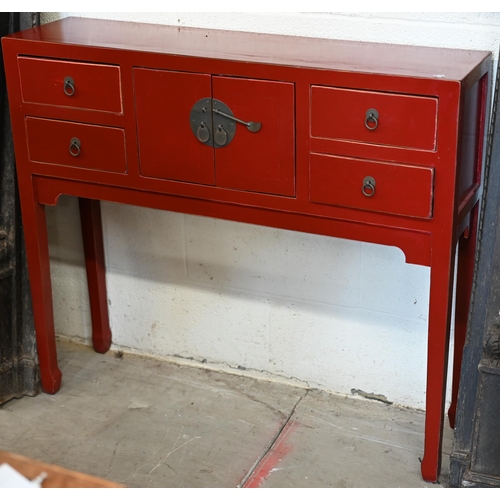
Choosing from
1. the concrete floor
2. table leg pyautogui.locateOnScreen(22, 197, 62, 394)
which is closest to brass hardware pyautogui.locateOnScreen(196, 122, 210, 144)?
table leg pyautogui.locateOnScreen(22, 197, 62, 394)

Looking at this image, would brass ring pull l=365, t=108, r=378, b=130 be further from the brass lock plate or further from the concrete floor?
the concrete floor

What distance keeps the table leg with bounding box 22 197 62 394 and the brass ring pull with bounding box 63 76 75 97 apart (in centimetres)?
41

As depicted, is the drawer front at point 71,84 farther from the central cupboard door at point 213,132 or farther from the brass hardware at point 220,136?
the brass hardware at point 220,136

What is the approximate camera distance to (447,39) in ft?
7.95

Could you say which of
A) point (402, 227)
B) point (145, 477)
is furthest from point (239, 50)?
point (145, 477)

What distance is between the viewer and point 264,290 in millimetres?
2975

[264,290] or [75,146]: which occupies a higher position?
[75,146]

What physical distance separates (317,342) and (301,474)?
0.55m

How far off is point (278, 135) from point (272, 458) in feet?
3.41

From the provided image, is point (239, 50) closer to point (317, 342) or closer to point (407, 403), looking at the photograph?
point (317, 342)

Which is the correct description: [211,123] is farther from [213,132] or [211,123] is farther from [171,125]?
[171,125]

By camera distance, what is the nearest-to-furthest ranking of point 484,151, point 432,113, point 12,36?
1. point 432,113
2. point 484,151
3. point 12,36

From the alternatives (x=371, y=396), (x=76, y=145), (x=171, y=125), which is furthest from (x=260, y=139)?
(x=371, y=396)

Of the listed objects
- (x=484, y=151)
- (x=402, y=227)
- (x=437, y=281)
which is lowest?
(x=437, y=281)
